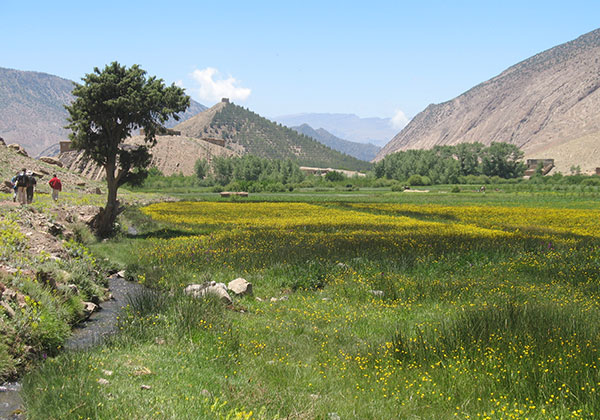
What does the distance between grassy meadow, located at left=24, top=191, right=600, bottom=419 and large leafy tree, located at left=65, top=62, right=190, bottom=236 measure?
415 inches

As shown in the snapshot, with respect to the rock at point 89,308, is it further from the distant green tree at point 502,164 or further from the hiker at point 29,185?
the distant green tree at point 502,164

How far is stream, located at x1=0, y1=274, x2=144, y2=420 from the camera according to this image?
24.0 ft

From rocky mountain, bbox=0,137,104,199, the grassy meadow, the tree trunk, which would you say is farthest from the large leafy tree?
rocky mountain, bbox=0,137,104,199

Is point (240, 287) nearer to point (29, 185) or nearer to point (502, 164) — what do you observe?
point (29, 185)

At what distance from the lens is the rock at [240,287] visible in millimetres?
13838

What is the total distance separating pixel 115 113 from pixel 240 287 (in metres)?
15.9

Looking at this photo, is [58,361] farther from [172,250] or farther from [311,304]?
[172,250]

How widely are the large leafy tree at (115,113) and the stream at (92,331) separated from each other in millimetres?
10955

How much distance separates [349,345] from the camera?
9.62 metres

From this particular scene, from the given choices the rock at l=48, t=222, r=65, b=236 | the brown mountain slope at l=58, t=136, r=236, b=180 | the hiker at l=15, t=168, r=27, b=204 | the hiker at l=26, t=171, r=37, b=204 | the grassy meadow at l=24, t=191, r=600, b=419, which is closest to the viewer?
the grassy meadow at l=24, t=191, r=600, b=419

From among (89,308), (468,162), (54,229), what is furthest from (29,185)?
(468,162)

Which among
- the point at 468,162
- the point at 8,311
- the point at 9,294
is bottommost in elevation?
the point at 8,311

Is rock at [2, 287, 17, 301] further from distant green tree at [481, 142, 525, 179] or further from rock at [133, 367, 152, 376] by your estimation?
distant green tree at [481, 142, 525, 179]

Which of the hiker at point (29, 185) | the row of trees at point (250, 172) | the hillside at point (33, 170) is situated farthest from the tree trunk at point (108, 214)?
the row of trees at point (250, 172)
